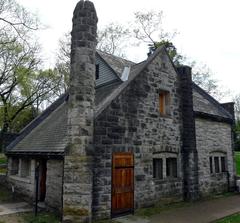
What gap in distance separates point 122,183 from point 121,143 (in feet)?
5.20

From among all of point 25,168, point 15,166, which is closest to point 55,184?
point 25,168

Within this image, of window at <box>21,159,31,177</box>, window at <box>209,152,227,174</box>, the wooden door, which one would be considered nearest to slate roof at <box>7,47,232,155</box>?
window at <box>21,159,31,177</box>

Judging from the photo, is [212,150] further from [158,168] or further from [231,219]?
[231,219]

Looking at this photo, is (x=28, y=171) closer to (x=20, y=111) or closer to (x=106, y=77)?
(x=106, y=77)

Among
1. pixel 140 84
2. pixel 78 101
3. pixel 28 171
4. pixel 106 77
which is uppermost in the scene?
pixel 106 77

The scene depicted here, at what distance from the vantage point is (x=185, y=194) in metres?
13.2

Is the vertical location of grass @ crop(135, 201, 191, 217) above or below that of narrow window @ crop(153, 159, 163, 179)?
below

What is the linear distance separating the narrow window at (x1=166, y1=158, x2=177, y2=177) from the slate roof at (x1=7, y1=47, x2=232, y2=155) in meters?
3.47

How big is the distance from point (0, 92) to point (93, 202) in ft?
72.3

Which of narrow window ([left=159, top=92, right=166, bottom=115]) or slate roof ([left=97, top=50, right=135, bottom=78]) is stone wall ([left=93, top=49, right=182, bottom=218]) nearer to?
narrow window ([left=159, top=92, right=166, bottom=115])

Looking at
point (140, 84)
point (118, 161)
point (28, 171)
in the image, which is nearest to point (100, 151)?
point (118, 161)

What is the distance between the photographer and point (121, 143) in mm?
10680

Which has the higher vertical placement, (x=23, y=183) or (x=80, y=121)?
(x=80, y=121)

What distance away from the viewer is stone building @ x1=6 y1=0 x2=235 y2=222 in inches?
366
